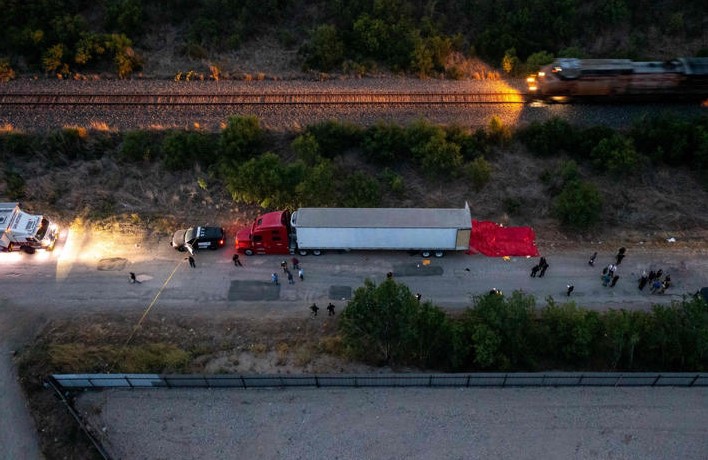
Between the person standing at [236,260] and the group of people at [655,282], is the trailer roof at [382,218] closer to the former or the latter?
the person standing at [236,260]

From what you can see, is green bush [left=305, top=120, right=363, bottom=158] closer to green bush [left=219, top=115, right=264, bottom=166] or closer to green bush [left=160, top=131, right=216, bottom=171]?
green bush [left=219, top=115, right=264, bottom=166]

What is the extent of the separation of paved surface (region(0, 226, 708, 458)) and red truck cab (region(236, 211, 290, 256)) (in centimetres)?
66

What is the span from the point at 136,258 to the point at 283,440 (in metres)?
14.2

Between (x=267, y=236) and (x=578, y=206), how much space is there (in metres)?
17.5

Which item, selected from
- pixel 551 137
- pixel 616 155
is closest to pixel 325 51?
pixel 551 137

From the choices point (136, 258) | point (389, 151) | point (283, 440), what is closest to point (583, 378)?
point (283, 440)

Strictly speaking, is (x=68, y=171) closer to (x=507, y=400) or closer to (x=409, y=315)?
(x=409, y=315)

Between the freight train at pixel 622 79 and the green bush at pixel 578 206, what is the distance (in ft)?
24.4

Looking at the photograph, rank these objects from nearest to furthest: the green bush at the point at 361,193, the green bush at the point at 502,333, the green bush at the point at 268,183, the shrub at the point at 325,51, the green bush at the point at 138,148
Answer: the green bush at the point at 502,333
the green bush at the point at 268,183
the green bush at the point at 361,193
the green bush at the point at 138,148
the shrub at the point at 325,51

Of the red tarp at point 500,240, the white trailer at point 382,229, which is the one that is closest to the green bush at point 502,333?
the white trailer at point 382,229

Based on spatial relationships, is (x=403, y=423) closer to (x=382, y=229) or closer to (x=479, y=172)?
(x=382, y=229)

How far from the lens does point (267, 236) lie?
1161 inches

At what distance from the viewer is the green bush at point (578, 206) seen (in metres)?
30.9

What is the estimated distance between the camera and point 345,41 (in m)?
41.4
